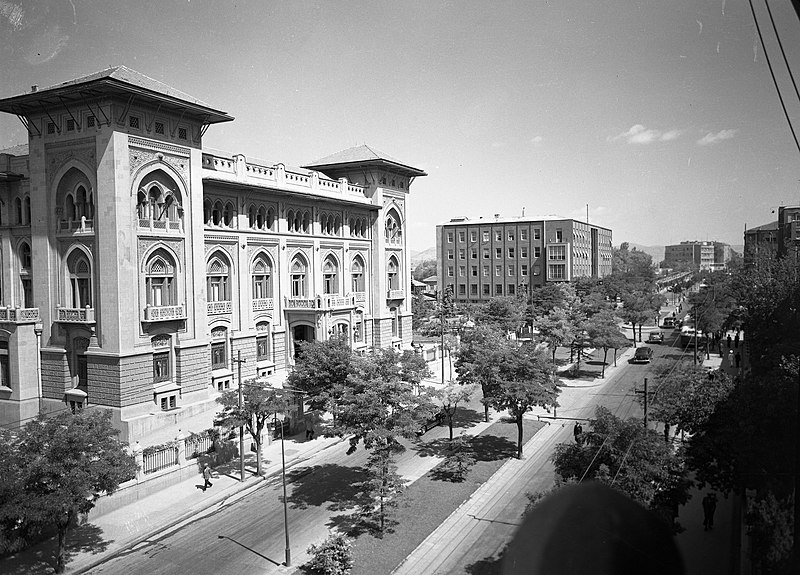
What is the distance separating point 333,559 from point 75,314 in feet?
75.6

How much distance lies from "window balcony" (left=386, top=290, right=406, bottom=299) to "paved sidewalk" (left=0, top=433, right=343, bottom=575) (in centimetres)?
2813

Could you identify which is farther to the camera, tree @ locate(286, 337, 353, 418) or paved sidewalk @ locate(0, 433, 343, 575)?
tree @ locate(286, 337, 353, 418)

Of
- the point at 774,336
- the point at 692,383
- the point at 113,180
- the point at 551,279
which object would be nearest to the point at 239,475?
the point at 113,180

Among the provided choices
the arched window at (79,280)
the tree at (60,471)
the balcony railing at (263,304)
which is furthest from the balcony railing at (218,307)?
the tree at (60,471)

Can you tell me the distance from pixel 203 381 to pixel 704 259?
12903 centimetres

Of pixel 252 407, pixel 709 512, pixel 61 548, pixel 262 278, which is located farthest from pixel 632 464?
pixel 262 278

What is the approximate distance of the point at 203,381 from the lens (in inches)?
1398

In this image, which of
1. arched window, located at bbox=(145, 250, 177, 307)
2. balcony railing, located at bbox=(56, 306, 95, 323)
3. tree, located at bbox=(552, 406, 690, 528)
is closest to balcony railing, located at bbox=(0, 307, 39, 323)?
balcony railing, located at bbox=(56, 306, 95, 323)

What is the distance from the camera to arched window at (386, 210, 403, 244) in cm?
5659

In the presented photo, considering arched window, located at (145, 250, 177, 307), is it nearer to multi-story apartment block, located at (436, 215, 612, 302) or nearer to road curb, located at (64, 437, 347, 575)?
road curb, located at (64, 437, 347, 575)

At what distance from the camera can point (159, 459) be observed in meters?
25.5

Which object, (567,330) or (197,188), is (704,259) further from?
(197,188)

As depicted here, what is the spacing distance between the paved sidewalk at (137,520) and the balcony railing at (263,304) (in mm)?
15318

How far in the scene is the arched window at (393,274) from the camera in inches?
2249
